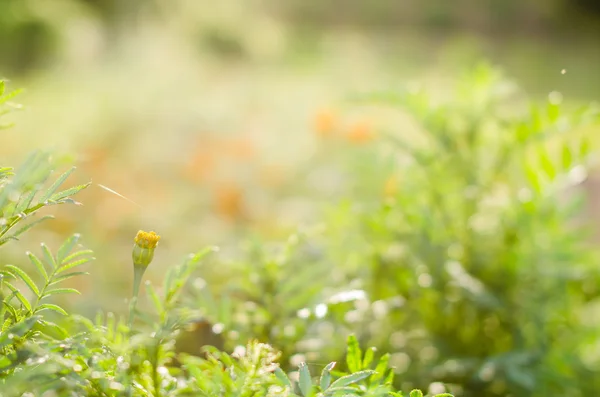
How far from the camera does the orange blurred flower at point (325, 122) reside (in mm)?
2240

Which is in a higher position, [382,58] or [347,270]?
[382,58]

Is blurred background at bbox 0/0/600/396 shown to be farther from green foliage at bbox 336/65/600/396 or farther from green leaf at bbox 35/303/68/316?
green leaf at bbox 35/303/68/316

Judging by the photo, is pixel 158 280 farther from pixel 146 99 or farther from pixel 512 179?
pixel 146 99

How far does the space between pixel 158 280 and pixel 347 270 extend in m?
0.84

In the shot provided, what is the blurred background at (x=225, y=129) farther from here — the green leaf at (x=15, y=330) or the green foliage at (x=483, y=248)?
the green leaf at (x=15, y=330)

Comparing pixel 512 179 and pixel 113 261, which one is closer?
pixel 512 179

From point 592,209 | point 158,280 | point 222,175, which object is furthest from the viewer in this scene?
point 592,209

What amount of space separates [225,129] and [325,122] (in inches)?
43.7

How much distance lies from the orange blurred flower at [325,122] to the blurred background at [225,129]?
1 cm

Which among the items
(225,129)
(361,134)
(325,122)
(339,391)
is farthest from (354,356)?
(225,129)

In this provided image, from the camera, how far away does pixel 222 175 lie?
2.66m

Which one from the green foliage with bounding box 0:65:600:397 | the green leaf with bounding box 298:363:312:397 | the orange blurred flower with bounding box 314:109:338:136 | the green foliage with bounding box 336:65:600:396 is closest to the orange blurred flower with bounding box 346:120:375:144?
the orange blurred flower with bounding box 314:109:338:136

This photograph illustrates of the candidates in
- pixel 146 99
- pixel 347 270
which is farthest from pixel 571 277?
pixel 146 99

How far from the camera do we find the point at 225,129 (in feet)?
10.7
